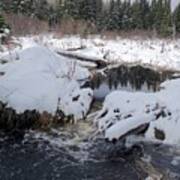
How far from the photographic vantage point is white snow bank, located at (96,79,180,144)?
6938 mm

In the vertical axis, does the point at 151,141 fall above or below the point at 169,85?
below

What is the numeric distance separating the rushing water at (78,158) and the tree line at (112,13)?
22.7 m

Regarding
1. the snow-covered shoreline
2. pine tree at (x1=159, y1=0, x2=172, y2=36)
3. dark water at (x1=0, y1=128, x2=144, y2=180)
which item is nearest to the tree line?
pine tree at (x1=159, y1=0, x2=172, y2=36)

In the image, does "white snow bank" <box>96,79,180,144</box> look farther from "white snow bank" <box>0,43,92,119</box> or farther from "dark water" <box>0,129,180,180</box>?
"white snow bank" <box>0,43,92,119</box>

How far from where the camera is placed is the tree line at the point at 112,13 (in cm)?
3038

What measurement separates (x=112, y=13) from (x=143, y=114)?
28.0 m

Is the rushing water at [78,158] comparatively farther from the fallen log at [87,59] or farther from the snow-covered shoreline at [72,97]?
the fallen log at [87,59]

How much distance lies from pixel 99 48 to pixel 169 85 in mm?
5895

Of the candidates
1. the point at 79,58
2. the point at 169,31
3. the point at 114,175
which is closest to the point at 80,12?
the point at 169,31

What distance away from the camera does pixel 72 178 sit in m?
5.62

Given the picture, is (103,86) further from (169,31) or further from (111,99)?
(169,31)

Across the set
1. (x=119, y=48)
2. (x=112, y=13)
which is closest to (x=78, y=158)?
(x=119, y=48)

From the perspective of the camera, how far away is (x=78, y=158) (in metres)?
6.23

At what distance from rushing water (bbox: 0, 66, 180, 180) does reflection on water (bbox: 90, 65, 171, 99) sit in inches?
72.1
